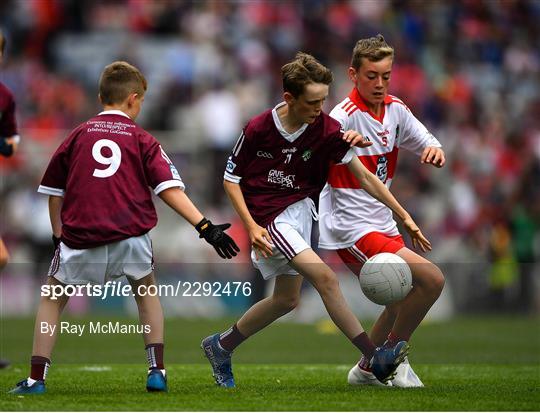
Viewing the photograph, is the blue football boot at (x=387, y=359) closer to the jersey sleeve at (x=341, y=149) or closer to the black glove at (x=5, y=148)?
the jersey sleeve at (x=341, y=149)

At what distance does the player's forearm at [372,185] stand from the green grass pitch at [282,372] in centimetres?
121

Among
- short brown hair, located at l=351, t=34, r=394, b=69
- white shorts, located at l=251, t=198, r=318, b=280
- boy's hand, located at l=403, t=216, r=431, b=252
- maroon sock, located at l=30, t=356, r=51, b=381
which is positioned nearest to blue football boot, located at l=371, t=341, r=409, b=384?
boy's hand, located at l=403, t=216, r=431, b=252

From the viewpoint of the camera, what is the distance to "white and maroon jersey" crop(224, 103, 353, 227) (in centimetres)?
742

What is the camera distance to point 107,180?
6906mm

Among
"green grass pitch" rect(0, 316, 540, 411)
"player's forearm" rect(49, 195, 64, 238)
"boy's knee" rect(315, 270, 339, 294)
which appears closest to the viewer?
"green grass pitch" rect(0, 316, 540, 411)

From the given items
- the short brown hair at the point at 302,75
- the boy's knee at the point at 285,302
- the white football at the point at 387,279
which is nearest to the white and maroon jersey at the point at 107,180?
→ the short brown hair at the point at 302,75

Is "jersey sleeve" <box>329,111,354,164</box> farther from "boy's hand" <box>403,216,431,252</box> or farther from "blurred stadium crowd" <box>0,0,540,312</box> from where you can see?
"blurred stadium crowd" <box>0,0,540,312</box>

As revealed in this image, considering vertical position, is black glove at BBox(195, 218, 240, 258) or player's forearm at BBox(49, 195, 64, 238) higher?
player's forearm at BBox(49, 195, 64, 238)

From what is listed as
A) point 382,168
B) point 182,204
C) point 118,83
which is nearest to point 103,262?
point 182,204

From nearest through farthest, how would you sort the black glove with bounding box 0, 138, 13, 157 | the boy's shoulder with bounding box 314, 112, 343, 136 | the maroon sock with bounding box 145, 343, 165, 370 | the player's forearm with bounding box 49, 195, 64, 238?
1. the maroon sock with bounding box 145, 343, 165, 370
2. the player's forearm with bounding box 49, 195, 64, 238
3. the boy's shoulder with bounding box 314, 112, 343, 136
4. the black glove with bounding box 0, 138, 13, 157

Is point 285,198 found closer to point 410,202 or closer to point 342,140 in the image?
point 342,140

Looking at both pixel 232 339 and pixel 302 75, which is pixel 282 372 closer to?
pixel 232 339

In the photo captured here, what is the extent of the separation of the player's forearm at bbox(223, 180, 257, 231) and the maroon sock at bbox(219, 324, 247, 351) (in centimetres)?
84

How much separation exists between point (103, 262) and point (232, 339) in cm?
122
